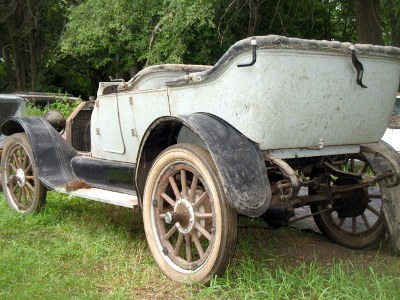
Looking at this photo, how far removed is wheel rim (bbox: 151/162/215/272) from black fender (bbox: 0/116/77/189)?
5.28 feet

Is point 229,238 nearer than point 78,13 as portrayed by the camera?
Yes

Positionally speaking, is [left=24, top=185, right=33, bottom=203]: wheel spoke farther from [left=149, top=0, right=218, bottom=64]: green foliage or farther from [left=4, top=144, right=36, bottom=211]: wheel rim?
[left=149, top=0, right=218, bottom=64]: green foliage

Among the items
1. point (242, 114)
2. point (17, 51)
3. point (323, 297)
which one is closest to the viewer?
point (323, 297)

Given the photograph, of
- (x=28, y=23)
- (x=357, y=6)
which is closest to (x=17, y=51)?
(x=28, y=23)

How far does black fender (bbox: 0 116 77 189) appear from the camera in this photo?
5094 millimetres

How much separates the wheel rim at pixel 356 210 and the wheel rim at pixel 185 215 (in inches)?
49.1

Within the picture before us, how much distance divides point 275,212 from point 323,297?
3.40 feet

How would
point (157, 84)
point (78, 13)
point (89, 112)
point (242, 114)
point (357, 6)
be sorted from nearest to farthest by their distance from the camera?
1. point (242, 114)
2. point (157, 84)
3. point (89, 112)
4. point (357, 6)
5. point (78, 13)

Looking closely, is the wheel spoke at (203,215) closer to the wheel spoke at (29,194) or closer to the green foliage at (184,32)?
the wheel spoke at (29,194)

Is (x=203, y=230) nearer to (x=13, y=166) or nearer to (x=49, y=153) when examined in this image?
(x=49, y=153)

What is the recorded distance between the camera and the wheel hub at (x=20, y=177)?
553 centimetres

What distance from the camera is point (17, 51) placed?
2364 cm

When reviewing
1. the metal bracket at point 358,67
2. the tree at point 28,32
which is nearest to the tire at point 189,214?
the metal bracket at point 358,67

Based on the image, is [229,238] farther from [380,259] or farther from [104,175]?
[104,175]
